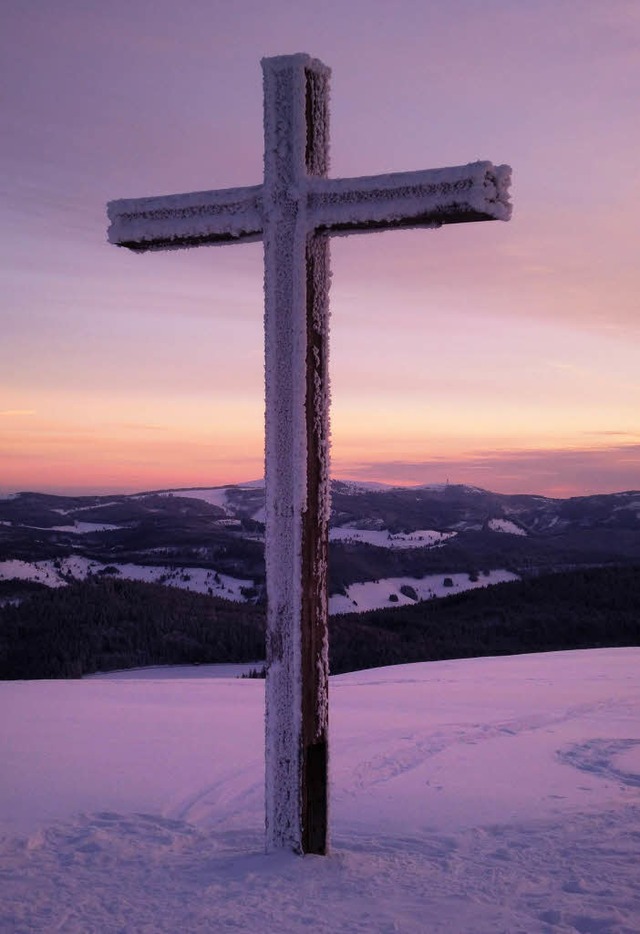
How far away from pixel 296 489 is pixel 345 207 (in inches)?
46.7

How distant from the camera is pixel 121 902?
299 centimetres

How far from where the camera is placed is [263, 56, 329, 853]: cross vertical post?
3508 millimetres

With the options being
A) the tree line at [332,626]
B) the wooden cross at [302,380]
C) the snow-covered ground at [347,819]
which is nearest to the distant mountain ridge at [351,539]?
the tree line at [332,626]

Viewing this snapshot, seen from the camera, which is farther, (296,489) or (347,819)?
(347,819)

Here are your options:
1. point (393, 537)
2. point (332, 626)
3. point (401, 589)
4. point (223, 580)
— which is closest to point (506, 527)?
point (393, 537)

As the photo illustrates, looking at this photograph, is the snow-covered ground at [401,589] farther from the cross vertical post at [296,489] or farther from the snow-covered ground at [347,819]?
the cross vertical post at [296,489]

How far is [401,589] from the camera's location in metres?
39.8

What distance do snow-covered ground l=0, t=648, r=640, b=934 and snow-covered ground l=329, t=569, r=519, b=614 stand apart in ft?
87.5

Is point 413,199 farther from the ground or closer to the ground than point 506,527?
farther from the ground

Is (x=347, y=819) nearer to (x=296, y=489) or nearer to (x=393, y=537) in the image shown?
(x=296, y=489)

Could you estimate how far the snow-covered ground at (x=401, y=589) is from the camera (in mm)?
35688

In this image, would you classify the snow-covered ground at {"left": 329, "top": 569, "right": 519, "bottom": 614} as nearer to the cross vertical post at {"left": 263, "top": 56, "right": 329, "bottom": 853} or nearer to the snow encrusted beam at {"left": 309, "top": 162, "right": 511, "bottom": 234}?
the cross vertical post at {"left": 263, "top": 56, "right": 329, "bottom": 853}

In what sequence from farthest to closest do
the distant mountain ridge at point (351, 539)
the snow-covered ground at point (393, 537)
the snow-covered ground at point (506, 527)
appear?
1. the snow-covered ground at point (506, 527)
2. the snow-covered ground at point (393, 537)
3. the distant mountain ridge at point (351, 539)

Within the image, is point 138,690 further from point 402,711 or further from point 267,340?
point 267,340
